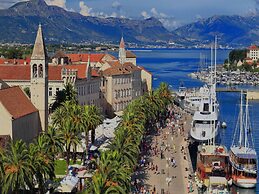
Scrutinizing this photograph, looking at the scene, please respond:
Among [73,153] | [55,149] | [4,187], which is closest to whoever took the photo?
[4,187]

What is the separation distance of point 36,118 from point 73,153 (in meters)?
6.82

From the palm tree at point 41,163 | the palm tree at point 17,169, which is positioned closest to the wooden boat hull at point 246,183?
the palm tree at point 41,163

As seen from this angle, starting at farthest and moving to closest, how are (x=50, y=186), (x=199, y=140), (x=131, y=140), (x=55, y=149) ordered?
(x=199, y=140) < (x=131, y=140) < (x=55, y=149) < (x=50, y=186)

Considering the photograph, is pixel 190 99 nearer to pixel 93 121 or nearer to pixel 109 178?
pixel 93 121

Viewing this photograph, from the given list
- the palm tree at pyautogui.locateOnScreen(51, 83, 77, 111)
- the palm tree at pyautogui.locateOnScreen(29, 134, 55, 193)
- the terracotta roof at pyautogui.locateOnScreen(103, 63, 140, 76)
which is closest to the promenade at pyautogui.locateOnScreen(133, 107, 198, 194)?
the palm tree at pyautogui.locateOnScreen(29, 134, 55, 193)

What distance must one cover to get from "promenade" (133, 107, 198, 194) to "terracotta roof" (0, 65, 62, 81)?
15.8 metres

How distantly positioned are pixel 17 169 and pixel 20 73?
1767 inches

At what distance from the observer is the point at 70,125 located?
54031 mm

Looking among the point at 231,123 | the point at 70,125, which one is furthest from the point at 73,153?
the point at 231,123

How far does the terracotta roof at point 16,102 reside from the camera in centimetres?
5584

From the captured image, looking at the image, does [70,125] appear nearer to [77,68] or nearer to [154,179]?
[154,179]

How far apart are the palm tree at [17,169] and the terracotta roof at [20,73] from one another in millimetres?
41988

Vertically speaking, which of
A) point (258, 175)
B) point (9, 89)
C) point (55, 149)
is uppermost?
point (9, 89)

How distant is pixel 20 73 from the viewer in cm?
8112
